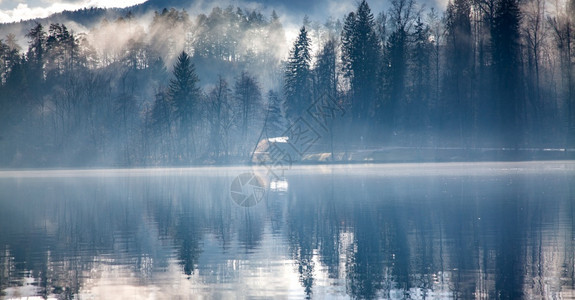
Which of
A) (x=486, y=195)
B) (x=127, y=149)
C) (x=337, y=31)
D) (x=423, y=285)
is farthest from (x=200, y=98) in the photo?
(x=423, y=285)

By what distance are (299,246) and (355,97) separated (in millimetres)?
76285

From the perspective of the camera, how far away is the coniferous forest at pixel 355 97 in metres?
88.1

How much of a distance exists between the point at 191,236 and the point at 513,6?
76404 mm

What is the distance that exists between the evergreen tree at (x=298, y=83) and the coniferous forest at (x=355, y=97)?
18cm

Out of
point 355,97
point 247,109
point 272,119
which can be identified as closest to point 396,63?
point 355,97

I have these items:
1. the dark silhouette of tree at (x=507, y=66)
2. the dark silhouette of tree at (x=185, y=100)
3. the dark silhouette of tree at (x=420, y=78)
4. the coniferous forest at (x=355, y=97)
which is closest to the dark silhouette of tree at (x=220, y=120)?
the coniferous forest at (x=355, y=97)

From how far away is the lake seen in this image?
15820 mm

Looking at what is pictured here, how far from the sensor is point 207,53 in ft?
471

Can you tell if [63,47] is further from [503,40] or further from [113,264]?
[113,264]

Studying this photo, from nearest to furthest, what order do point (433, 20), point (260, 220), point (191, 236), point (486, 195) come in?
point (191, 236)
point (260, 220)
point (486, 195)
point (433, 20)

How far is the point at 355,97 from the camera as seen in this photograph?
3809 inches

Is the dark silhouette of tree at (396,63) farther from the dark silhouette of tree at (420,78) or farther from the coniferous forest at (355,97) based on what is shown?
the dark silhouette of tree at (420,78)

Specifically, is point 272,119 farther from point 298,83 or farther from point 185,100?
point 185,100

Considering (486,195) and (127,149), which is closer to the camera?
(486,195)
